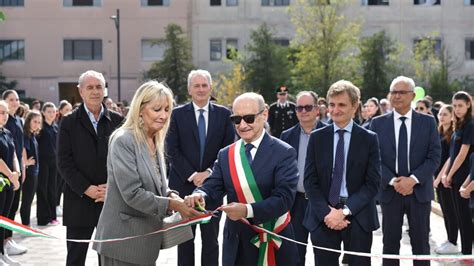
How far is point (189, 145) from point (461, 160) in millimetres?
3944

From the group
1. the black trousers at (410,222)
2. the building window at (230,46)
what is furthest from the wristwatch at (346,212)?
the building window at (230,46)

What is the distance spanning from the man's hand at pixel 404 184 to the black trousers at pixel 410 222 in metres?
0.11

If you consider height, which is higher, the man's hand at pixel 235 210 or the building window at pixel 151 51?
the building window at pixel 151 51

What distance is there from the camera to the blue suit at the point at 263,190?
17.3ft

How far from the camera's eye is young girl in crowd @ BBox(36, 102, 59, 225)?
12859 mm

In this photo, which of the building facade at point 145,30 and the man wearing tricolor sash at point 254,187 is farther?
the building facade at point 145,30

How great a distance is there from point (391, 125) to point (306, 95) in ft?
3.21

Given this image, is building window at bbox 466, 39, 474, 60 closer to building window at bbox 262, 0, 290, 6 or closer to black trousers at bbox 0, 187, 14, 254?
building window at bbox 262, 0, 290, 6

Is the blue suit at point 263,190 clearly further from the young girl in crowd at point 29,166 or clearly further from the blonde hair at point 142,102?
the young girl in crowd at point 29,166

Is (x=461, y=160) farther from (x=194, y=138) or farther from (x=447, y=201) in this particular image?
(x=194, y=138)

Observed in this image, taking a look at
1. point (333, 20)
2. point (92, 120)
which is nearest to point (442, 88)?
point (333, 20)

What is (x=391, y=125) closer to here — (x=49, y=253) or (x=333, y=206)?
(x=333, y=206)

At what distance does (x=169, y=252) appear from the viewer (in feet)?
34.3

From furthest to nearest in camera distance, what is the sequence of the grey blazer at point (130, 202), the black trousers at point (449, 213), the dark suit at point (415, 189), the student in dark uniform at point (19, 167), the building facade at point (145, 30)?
the building facade at point (145, 30) < the black trousers at point (449, 213) < the student in dark uniform at point (19, 167) < the dark suit at point (415, 189) < the grey blazer at point (130, 202)
